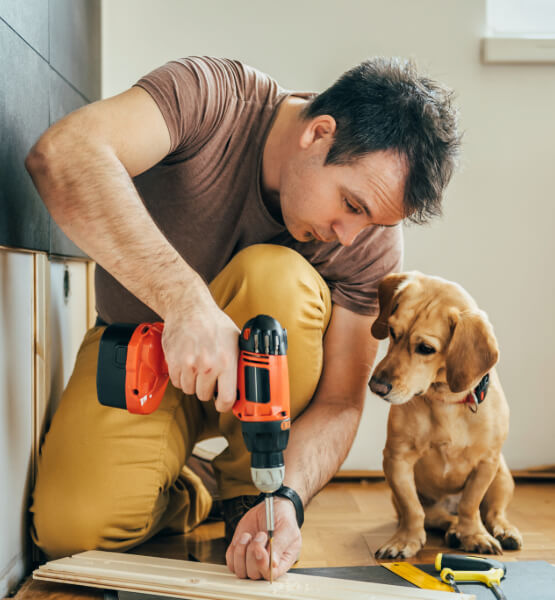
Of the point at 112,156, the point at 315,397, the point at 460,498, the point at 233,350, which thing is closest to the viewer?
the point at 233,350

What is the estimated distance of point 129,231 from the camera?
1.10 m

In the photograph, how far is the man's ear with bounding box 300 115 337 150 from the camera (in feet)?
4.29

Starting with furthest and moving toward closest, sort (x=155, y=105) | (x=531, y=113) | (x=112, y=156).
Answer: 1. (x=531, y=113)
2. (x=155, y=105)
3. (x=112, y=156)

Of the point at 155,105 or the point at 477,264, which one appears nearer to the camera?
the point at 155,105

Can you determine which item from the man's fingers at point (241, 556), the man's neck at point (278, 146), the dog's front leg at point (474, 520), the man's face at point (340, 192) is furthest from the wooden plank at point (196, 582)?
the man's neck at point (278, 146)

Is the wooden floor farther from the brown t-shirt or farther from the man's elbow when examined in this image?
the man's elbow

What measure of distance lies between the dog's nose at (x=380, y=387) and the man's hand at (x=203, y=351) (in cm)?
51

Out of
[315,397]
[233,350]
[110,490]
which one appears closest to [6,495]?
[110,490]

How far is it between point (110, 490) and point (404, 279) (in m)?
0.80

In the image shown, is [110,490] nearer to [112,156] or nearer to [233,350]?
[233,350]

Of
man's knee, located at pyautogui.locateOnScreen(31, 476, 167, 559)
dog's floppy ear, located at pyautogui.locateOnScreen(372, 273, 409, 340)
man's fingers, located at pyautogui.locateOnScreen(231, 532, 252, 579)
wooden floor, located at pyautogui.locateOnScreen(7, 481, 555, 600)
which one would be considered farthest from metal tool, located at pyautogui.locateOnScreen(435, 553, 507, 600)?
man's knee, located at pyautogui.locateOnScreen(31, 476, 167, 559)

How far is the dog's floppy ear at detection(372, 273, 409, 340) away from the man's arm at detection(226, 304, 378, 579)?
0.05 m

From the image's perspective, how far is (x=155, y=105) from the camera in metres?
1.26

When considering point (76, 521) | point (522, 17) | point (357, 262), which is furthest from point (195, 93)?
point (522, 17)
